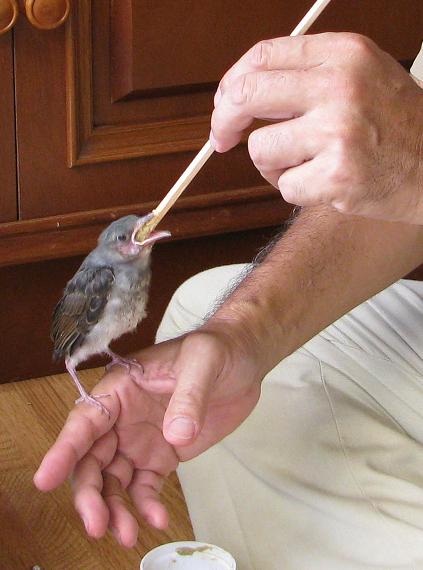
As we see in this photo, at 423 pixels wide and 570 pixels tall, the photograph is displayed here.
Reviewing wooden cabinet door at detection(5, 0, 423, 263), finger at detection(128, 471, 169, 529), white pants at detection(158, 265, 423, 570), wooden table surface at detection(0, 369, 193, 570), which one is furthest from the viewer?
wooden cabinet door at detection(5, 0, 423, 263)

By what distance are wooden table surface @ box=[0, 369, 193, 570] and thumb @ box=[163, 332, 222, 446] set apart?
59 centimetres

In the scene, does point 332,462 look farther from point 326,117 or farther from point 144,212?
point 144,212

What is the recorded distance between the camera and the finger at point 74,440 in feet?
2.53

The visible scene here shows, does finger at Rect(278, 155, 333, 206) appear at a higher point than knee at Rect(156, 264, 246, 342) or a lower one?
higher

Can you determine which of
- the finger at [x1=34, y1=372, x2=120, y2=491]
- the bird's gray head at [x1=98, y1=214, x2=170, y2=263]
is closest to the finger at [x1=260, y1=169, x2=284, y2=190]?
the bird's gray head at [x1=98, y1=214, x2=170, y2=263]

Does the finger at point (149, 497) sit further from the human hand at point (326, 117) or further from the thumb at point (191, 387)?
the human hand at point (326, 117)

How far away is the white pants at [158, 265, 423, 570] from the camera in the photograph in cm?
92

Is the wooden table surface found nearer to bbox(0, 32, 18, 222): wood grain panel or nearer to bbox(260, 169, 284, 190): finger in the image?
bbox(0, 32, 18, 222): wood grain panel

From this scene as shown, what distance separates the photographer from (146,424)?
2.94 ft

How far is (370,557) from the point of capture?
0.91 meters

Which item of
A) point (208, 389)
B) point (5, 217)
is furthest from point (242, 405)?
point (5, 217)

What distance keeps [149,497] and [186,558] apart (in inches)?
9.9

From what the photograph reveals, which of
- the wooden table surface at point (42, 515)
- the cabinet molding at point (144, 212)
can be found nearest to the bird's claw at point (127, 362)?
the wooden table surface at point (42, 515)

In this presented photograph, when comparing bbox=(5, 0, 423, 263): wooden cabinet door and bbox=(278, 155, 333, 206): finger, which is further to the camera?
bbox=(5, 0, 423, 263): wooden cabinet door
